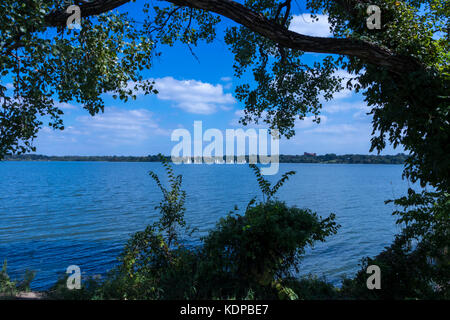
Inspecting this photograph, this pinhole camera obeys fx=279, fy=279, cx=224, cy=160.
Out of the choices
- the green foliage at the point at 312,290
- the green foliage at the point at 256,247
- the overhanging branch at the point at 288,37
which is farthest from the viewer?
the overhanging branch at the point at 288,37

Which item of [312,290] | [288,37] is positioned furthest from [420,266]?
[288,37]

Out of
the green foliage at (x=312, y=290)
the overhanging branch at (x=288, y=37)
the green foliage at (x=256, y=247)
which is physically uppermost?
the overhanging branch at (x=288, y=37)

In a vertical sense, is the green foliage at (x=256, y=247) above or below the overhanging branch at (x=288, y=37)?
below

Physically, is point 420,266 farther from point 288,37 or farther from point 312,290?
point 288,37

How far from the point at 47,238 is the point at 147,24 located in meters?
15.5

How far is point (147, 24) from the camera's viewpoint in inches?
375

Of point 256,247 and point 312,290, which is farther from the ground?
point 256,247

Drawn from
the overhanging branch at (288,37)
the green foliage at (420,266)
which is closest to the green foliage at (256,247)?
the green foliage at (420,266)

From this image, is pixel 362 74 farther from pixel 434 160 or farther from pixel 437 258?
pixel 437 258

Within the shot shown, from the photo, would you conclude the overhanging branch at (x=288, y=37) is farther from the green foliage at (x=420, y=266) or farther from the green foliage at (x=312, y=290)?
the green foliage at (x=312, y=290)

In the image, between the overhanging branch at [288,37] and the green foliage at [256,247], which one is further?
the overhanging branch at [288,37]

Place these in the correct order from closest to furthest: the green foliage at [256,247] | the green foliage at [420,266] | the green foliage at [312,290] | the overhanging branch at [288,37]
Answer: the green foliage at [256,247] < the green foliage at [312,290] < the green foliage at [420,266] < the overhanging branch at [288,37]

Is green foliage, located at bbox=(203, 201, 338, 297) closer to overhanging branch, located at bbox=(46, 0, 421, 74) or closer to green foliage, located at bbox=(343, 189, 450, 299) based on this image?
green foliage, located at bbox=(343, 189, 450, 299)
